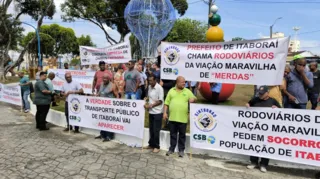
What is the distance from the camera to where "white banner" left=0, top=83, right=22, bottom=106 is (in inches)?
435

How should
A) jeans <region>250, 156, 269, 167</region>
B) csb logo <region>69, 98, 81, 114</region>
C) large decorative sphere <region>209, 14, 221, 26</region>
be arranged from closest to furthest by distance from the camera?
jeans <region>250, 156, 269, 167</region>, csb logo <region>69, 98, 81, 114</region>, large decorative sphere <region>209, 14, 221, 26</region>

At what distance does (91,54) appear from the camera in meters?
9.46

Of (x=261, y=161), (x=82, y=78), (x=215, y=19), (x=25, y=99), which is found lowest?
(x=261, y=161)

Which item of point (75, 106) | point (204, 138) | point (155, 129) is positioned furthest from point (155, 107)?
point (75, 106)

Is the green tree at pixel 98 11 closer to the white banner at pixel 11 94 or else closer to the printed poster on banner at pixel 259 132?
the white banner at pixel 11 94

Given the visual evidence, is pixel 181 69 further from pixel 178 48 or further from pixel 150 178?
pixel 150 178

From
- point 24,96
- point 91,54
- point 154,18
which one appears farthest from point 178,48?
point 154,18

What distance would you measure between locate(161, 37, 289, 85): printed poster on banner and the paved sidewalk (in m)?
1.64

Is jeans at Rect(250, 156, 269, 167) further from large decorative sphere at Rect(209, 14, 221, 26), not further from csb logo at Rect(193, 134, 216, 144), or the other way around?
large decorative sphere at Rect(209, 14, 221, 26)

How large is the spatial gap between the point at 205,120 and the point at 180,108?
544mm

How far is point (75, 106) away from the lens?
7332 millimetres

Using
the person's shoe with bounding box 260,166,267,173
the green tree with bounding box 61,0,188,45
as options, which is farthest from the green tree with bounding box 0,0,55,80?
the person's shoe with bounding box 260,166,267,173

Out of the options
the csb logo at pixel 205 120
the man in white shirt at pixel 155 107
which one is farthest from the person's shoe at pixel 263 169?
the man in white shirt at pixel 155 107

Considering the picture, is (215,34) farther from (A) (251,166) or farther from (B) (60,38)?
(B) (60,38)
